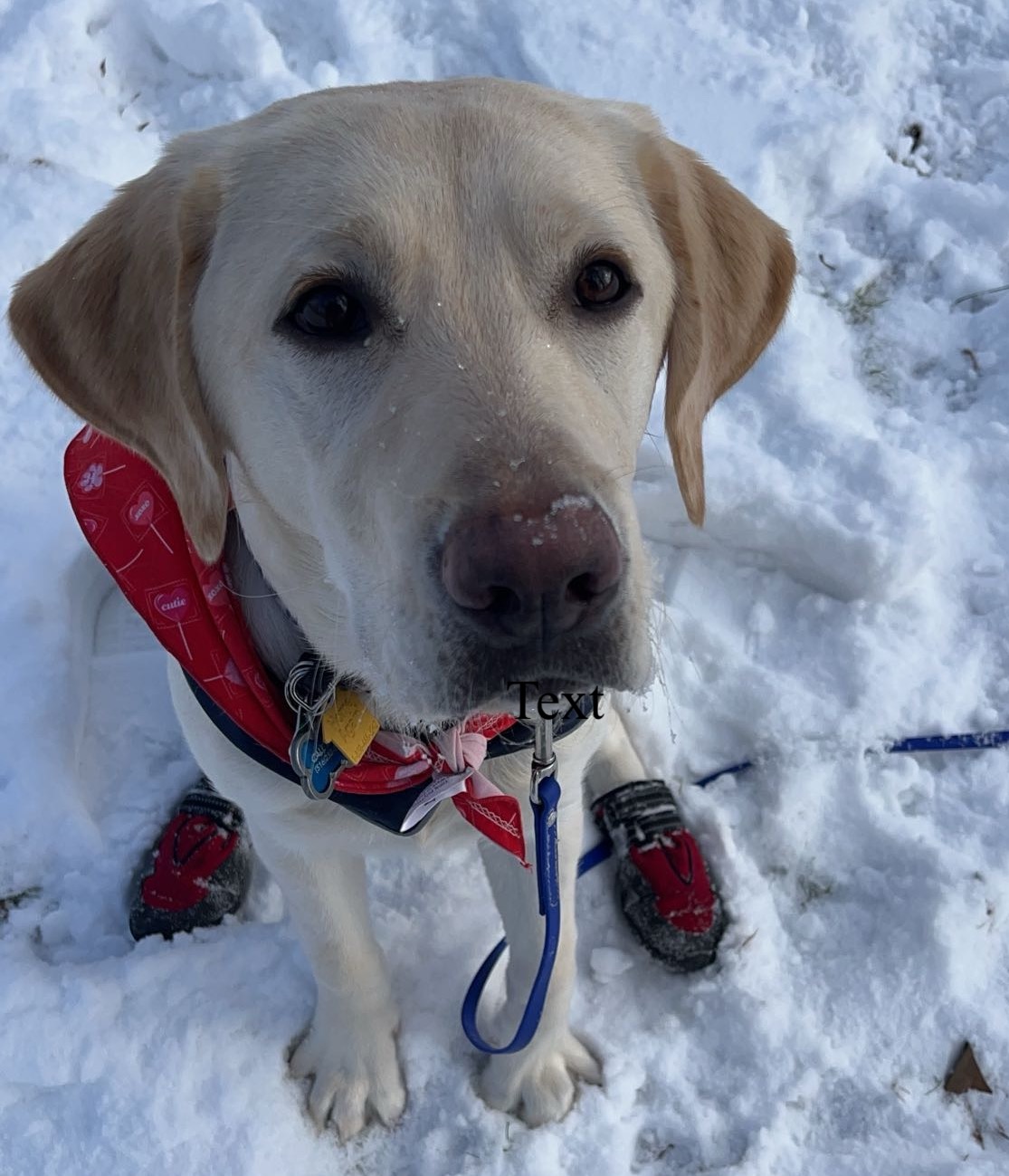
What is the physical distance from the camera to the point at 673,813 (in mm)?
2762

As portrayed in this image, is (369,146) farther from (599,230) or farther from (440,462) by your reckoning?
(440,462)

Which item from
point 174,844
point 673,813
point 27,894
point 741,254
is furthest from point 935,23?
point 27,894

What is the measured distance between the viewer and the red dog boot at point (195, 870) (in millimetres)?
2623

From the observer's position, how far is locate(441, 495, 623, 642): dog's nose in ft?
3.83

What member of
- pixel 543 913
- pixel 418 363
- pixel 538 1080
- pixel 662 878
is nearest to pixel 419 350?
pixel 418 363

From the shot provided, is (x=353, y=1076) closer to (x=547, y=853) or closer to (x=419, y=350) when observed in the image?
(x=547, y=853)

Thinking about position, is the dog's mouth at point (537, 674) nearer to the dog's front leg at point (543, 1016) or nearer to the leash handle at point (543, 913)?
the leash handle at point (543, 913)

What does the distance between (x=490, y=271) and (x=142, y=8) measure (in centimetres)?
369

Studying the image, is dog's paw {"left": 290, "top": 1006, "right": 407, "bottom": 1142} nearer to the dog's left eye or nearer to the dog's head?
the dog's head

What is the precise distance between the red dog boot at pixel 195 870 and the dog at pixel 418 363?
29.4 inches

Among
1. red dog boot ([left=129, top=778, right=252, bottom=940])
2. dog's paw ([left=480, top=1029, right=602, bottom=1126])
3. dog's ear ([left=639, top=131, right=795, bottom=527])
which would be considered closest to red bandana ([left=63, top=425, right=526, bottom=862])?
dog's ear ([left=639, top=131, right=795, bottom=527])

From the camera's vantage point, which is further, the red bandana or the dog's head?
the red bandana

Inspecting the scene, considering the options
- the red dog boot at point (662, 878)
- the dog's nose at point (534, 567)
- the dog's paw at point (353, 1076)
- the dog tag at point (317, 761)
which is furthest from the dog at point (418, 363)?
the red dog boot at point (662, 878)

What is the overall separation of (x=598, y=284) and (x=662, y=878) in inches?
64.7
